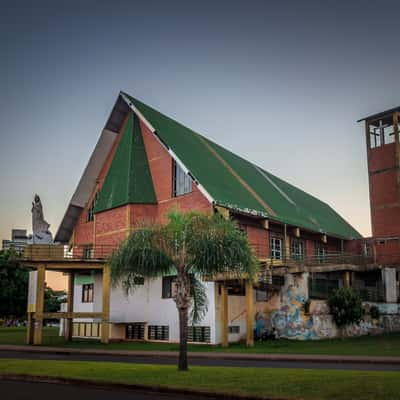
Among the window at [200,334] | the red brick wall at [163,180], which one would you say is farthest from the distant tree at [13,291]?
the window at [200,334]

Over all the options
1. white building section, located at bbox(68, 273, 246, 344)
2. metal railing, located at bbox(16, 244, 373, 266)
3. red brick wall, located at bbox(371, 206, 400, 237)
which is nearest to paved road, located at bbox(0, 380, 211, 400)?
white building section, located at bbox(68, 273, 246, 344)

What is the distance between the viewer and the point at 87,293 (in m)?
35.7

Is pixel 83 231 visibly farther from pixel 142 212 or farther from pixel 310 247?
pixel 310 247

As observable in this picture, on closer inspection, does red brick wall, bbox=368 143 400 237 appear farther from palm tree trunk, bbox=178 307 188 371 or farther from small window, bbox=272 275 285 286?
palm tree trunk, bbox=178 307 188 371

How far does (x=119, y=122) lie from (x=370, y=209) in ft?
59.0

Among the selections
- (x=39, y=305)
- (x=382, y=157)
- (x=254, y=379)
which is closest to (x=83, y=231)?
(x=39, y=305)

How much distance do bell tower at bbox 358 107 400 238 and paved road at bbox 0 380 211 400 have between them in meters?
27.1

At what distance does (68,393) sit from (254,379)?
416 cm

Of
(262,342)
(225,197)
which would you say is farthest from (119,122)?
(262,342)

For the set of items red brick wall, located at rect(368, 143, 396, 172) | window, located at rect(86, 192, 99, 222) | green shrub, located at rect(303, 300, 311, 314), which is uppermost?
red brick wall, located at rect(368, 143, 396, 172)

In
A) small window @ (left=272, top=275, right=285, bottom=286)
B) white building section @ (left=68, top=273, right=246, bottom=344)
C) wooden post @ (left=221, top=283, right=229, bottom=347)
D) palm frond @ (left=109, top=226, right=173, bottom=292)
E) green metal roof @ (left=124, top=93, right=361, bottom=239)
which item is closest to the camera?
palm frond @ (left=109, top=226, right=173, bottom=292)

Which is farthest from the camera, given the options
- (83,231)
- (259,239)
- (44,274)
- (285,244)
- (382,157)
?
(83,231)

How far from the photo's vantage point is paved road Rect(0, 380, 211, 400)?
1099 cm

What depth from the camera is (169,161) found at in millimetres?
32750
